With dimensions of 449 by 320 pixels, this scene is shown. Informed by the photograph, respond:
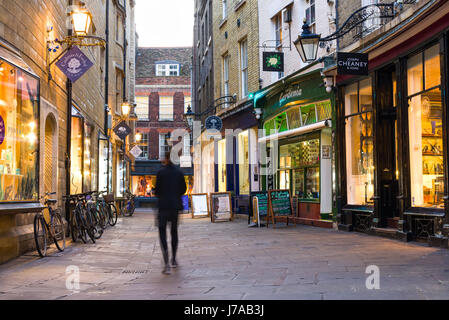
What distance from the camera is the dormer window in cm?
4950

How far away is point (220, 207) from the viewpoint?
64.8ft

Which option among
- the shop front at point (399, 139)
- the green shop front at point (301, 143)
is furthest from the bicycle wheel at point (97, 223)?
the shop front at point (399, 139)

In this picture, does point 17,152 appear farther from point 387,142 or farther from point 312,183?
point 312,183

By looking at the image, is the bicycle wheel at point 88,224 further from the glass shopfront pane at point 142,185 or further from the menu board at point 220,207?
the glass shopfront pane at point 142,185

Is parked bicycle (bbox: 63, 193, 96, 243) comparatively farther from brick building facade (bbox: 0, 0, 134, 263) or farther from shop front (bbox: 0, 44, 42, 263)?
shop front (bbox: 0, 44, 42, 263)

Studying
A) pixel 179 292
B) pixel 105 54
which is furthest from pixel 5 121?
pixel 105 54

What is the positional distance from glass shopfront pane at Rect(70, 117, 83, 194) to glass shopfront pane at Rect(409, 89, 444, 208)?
29.1 ft

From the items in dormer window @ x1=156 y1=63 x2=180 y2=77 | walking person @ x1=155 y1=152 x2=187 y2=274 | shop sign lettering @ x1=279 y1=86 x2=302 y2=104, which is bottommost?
walking person @ x1=155 y1=152 x2=187 y2=274

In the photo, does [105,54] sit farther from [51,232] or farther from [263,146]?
[51,232]

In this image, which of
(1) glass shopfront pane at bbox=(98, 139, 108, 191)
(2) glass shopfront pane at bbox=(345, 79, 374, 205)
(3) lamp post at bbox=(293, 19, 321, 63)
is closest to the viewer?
(3) lamp post at bbox=(293, 19, 321, 63)

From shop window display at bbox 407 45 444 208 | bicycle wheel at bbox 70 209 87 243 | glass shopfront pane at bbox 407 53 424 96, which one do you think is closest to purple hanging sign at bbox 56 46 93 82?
bicycle wheel at bbox 70 209 87 243

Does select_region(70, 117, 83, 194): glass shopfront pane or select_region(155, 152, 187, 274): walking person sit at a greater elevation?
select_region(70, 117, 83, 194): glass shopfront pane

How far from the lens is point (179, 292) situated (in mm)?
6312

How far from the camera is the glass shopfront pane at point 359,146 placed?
13.3 metres
